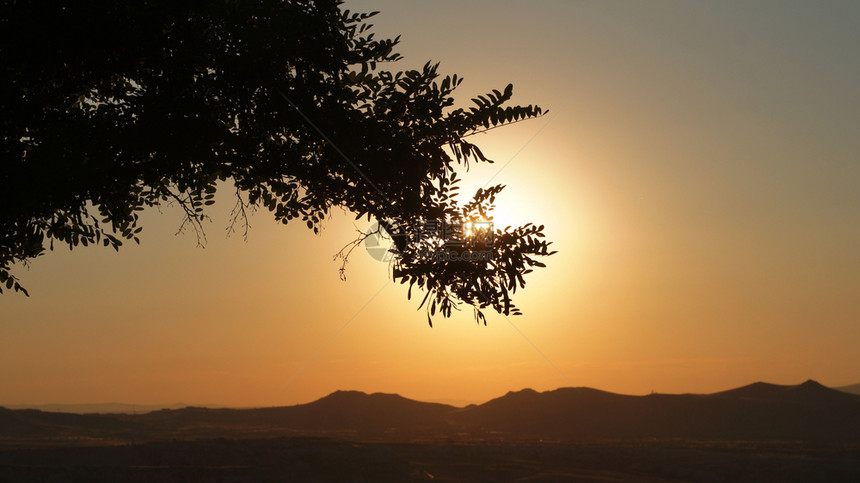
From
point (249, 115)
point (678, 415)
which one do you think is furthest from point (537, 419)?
point (249, 115)

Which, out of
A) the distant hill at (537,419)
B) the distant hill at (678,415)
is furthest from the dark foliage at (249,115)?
the distant hill at (678,415)

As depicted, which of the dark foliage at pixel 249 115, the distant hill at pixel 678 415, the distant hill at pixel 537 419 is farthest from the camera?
the distant hill at pixel 537 419

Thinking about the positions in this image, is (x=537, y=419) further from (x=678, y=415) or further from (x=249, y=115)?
(x=249, y=115)

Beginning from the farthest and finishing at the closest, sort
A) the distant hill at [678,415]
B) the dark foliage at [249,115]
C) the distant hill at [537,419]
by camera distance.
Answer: the distant hill at [537,419] → the distant hill at [678,415] → the dark foliage at [249,115]

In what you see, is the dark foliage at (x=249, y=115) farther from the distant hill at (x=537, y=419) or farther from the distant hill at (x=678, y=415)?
the distant hill at (x=678, y=415)

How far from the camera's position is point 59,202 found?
10.4m

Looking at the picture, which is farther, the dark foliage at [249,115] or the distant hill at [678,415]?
the distant hill at [678,415]

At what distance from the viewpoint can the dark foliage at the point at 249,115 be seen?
11336 millimetres

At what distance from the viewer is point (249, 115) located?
40.9 ft

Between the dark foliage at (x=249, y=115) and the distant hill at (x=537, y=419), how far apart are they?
296 ft

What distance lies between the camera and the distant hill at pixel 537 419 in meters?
113

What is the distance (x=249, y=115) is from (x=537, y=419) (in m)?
133

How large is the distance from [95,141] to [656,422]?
12693 centimetres

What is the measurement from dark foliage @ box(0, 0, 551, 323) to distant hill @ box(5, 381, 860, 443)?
90153 mm
